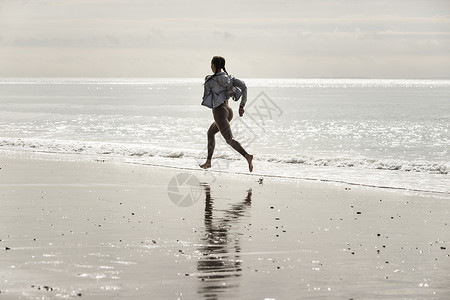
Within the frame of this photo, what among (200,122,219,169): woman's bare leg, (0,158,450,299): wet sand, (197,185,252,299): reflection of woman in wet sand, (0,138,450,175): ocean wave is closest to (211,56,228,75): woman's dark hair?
(200,122,219,169): woman's bare leg

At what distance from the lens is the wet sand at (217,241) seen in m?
6.17

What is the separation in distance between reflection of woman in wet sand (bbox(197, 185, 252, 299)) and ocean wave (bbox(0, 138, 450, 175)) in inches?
308

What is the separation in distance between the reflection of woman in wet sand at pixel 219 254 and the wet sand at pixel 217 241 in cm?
1

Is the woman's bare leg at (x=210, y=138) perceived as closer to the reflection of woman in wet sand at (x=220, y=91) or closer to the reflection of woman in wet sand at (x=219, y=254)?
the reflection of woman in wet sand at (x=220, y=91)

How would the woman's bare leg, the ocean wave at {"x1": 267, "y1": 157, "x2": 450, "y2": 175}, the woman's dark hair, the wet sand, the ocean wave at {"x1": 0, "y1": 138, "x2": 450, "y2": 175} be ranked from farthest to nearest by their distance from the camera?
the ocean wave at {"x1": 0, "y1": 138, "x2": 450, "y2": 175} < the ocean wave at {"x1": 267, "y1": 157, "x2": 450, "y2": 175} < the woman's bare leg < the woman's dark hair < the wet sand

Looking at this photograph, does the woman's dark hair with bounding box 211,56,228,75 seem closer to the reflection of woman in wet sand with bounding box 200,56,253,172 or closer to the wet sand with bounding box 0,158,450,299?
the reflection of woman in wet sand with bounding box 200,56,253,172

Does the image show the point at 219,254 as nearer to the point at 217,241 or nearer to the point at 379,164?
the point at 217,241

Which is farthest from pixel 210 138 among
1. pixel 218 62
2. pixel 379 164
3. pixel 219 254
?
pixel 219 254

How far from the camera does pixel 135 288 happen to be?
605 centimetres

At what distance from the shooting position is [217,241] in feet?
26.5

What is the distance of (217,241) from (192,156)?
1165cm

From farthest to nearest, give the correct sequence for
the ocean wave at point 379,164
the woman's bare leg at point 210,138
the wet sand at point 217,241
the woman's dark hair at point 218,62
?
the ocean wave at point 379,164 < the woman's bare leg at point 210,138 < the woman's dark hair at point 218,62 < the wet sand at point 217,241

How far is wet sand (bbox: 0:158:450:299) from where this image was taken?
617cm

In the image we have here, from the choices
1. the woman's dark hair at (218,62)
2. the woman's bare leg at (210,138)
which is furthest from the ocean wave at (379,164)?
the woman's dark hair at (218,62)
